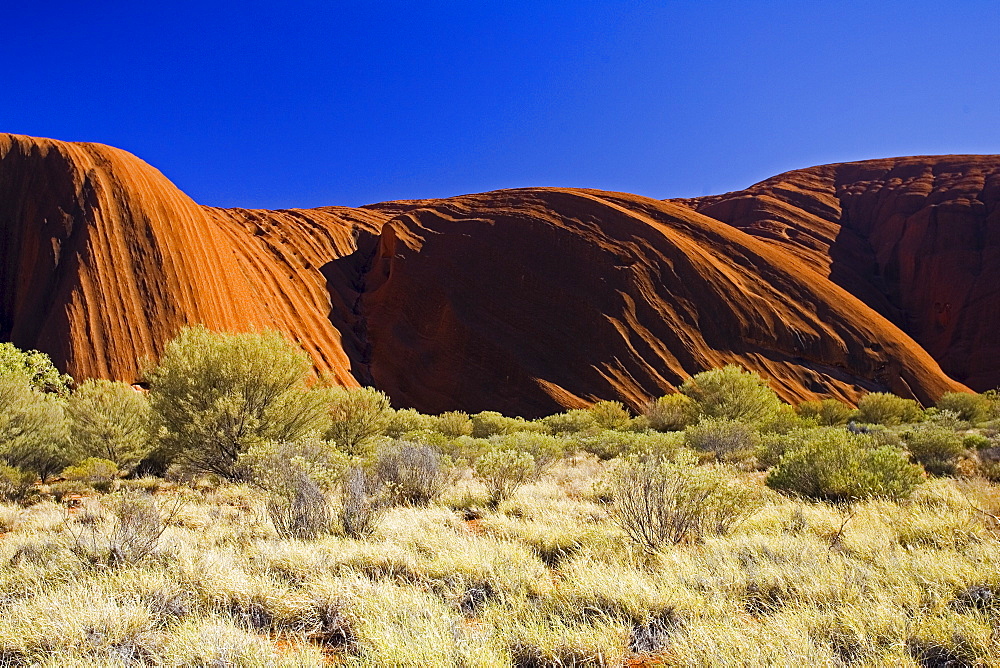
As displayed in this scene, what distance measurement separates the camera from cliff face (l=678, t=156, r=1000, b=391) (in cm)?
4238

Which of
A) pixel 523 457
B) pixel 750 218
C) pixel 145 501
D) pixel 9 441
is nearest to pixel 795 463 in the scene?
pixel 523 457

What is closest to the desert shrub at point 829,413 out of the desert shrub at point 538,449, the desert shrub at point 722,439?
the desert shrub at point 722,439

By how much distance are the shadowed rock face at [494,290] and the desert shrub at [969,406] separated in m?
7.92

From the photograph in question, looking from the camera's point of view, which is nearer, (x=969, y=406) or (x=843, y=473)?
(x=843, y=473)

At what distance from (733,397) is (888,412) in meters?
8.18

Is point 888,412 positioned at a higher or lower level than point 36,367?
lower

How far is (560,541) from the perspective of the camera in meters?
4.91

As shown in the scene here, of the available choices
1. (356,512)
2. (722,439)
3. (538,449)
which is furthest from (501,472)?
(722,439)

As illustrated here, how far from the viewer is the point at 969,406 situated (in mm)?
23062

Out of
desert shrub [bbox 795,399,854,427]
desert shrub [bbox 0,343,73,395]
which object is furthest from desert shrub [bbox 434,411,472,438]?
desert shrub [bbox 795,399,854,427]

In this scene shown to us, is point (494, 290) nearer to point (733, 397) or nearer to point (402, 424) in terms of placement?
point (733, 397)

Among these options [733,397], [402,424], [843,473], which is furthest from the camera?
[733,397]

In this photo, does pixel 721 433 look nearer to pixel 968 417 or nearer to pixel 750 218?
pixel 968 417

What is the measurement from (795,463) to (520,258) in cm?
3161
